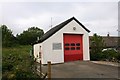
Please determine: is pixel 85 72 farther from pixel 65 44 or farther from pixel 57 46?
pixel 65 44

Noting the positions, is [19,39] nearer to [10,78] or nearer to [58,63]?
[58,63]

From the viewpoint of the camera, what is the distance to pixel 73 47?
20094mm

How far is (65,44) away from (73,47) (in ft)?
3.45

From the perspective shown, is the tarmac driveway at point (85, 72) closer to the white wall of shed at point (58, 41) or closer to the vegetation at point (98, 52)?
the white wall of shed at point (58, 41)

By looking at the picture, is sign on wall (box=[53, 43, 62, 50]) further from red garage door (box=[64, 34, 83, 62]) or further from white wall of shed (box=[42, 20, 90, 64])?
red garage door (box=[64, 34, 83, 62])

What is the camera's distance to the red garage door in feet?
64.4

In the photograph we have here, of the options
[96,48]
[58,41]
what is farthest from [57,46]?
[96,48]

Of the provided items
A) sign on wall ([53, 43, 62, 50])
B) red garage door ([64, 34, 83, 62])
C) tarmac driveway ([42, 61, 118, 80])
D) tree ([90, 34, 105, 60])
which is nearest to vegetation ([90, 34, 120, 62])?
tree ([90, 34, 105, 60])

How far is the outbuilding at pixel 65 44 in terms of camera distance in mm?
18453

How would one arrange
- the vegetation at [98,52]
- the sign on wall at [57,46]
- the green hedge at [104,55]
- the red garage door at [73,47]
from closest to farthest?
the sign on wall at [57,46]
the red garage door at [73,47]
the green hedge at [104,55]
the vegetation at [98,52]

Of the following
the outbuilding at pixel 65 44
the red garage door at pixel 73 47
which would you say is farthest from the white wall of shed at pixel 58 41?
the red garage door at pixel 73 47

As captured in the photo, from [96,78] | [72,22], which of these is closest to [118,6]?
[72,22]

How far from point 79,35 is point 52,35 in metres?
3.42

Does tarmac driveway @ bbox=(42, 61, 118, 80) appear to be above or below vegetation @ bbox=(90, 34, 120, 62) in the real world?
below
